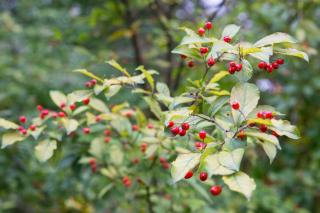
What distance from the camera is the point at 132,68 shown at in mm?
3844

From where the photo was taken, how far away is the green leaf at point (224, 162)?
1.09 meters

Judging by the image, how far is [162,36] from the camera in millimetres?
3227

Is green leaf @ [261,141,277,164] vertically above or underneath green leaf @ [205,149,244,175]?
underneath

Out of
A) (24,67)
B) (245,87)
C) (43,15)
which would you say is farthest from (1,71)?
(245,87)

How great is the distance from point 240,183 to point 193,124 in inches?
10.1

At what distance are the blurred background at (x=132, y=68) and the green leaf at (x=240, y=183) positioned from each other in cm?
167

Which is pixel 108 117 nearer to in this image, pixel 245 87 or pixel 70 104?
pixel 70 104

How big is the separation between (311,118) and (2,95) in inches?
130

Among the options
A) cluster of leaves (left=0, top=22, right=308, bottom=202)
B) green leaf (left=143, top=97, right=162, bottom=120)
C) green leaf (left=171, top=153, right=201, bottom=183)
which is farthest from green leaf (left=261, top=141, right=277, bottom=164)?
green leaf (left=143, top=97, right=162, bottom=120)

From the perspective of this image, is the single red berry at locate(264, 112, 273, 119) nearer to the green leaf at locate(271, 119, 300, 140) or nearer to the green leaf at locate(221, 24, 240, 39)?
the green leaf at locate(271, 119, 300, 140)

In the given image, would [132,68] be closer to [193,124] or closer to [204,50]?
[204,50]

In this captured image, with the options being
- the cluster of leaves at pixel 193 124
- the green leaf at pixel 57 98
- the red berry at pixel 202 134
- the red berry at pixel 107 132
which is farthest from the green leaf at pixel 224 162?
the red berry at pixel 107 132

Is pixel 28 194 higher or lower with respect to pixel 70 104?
lower

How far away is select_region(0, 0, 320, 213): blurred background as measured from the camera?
325 centimetres
